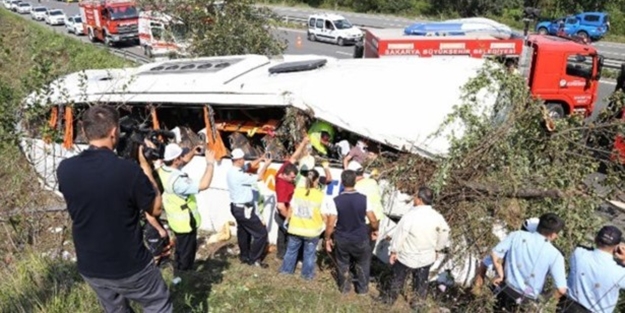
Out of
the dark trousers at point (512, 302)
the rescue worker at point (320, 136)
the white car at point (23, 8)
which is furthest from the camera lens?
the white car at point (23, 8)

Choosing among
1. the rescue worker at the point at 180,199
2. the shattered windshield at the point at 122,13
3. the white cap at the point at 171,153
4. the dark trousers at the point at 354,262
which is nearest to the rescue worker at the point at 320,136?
the dark trousers at the point at 354,262

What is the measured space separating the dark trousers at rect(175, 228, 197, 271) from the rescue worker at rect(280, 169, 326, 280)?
1037 mm

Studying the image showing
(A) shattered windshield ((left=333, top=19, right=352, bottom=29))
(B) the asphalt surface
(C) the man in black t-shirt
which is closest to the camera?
(C) the man in black t-shirt

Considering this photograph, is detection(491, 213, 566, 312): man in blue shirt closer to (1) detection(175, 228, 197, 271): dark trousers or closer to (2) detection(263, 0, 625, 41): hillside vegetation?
(1) detection(175, 228, 197, 271): dark trousers

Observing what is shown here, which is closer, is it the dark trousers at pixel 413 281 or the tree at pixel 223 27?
the dark trousers at pixel 413 281

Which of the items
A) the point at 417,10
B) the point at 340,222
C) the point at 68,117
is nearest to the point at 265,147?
the point at 340,222

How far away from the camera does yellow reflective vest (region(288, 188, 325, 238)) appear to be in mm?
5594

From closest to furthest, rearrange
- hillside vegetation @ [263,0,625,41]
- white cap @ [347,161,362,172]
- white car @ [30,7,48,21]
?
1. white cap @ [347,161,362,172]
2. hillside vegetation @ [263,0,625,41]
3. white car @ [30,7,48,21]

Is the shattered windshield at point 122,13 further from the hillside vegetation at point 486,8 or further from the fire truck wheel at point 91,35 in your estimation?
the hillside vegetation at point 486,8

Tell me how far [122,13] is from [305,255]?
23.5 meters

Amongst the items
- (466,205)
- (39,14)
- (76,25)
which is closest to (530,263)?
(466,205)

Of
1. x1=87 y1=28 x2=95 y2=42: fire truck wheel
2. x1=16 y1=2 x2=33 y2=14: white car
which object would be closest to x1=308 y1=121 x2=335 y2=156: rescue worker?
x1=87 y1=28 x2=95 y2=42: fire truck wheel

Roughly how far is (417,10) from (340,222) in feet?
116

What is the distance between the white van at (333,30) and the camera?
25.6 metres
